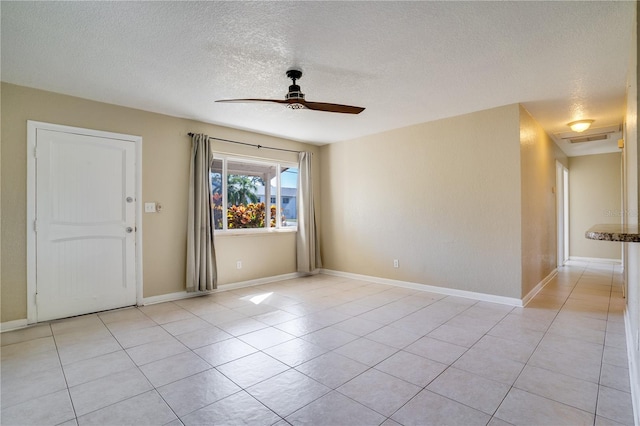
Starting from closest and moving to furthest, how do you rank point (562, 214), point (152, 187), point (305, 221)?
point (152, 187)
point (305, 221)
point (562, 214)

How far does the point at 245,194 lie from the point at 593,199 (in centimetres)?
764

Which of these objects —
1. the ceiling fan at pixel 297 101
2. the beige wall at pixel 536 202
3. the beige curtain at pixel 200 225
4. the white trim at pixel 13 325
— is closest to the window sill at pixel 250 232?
the beige curtain at pixel 200 225

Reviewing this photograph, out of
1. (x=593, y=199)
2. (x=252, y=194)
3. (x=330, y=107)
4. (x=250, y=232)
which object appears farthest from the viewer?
(x=593, y=199)

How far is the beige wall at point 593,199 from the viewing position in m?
6.80

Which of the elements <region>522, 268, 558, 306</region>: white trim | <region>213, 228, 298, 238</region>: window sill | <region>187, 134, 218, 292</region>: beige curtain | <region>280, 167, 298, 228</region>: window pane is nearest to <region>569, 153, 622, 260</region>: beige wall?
<region>522, 268, 558, 306</region>: white trim

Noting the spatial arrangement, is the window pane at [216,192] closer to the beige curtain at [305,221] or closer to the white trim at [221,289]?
the white trim at [221,289]

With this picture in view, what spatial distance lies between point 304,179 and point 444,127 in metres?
2.58

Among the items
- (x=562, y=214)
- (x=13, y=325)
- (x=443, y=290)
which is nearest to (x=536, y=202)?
(x=443, y=290)

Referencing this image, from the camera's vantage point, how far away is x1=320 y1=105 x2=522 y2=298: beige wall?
3.97 m

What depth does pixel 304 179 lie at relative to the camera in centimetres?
A: 588

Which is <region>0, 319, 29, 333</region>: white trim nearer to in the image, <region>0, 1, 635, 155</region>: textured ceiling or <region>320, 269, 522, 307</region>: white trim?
<region>0, 1, 635, 155</region>: textured ceiling

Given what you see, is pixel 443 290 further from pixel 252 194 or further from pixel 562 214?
pixel 562 214

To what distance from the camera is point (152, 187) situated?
415 cm

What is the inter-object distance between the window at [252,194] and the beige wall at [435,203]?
866 mm
